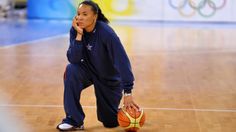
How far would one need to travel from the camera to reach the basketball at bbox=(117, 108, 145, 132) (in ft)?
14.0

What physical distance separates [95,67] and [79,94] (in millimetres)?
293

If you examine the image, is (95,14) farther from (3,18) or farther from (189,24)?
(3,18)

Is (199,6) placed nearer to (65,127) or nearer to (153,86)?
(153,86)

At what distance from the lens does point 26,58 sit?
887 cm

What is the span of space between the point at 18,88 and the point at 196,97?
7.72ft

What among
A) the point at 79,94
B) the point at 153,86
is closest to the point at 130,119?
the point at 79,94

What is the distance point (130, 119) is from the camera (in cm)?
425

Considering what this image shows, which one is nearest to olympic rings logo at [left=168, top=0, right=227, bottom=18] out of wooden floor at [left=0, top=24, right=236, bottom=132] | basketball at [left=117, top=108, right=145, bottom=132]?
wooden floor at [left=0, top=24, right=236, bottom=132]

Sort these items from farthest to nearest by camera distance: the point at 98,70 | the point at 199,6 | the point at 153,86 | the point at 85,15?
1. the point at 199,6
2. the point at 153,86
3. the point at 98,70
4. the point at 85,15

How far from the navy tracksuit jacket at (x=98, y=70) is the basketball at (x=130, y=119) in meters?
0.23

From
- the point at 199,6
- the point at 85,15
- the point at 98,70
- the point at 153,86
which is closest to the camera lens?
the point at 85,15

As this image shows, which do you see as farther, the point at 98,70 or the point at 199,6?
the point at 199,6

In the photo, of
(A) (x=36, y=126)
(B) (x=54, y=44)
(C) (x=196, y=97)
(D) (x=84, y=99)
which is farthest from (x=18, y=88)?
(B) (x=54, y=44)

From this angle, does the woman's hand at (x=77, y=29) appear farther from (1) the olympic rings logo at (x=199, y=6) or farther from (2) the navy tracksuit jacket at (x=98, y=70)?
(1) the olympic rings logo at (x=199, y=6)
